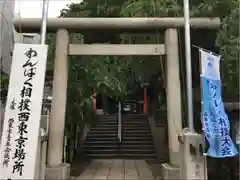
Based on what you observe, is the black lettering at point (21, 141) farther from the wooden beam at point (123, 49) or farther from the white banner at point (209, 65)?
the white banner at point (209, 65)

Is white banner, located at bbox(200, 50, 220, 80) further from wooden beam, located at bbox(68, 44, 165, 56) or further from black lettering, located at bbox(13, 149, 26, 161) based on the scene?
black lettering, located at bbox(13, 149, 26, 161)

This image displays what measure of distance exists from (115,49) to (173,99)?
6.44 ft

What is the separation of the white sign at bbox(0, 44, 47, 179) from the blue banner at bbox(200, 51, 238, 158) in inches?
124

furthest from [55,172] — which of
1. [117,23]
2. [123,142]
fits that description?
[123,142]

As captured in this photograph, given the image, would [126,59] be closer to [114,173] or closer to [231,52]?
[231,52]

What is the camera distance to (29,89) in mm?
5410

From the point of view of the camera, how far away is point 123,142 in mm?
13523

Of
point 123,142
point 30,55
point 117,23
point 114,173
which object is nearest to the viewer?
point 30,55

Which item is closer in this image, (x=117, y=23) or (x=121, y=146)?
(x=117, y=23)

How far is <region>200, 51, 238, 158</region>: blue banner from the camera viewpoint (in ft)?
17.4

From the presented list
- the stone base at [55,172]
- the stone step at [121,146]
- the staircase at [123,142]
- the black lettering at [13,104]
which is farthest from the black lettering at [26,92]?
the stone step at [121,146]

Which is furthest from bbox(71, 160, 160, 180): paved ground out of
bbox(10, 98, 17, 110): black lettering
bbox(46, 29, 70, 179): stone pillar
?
bbox(10, 98, 17, 110): black lettering

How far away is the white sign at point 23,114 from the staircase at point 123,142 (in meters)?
6.78

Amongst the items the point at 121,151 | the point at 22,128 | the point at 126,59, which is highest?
the point at 126,59
